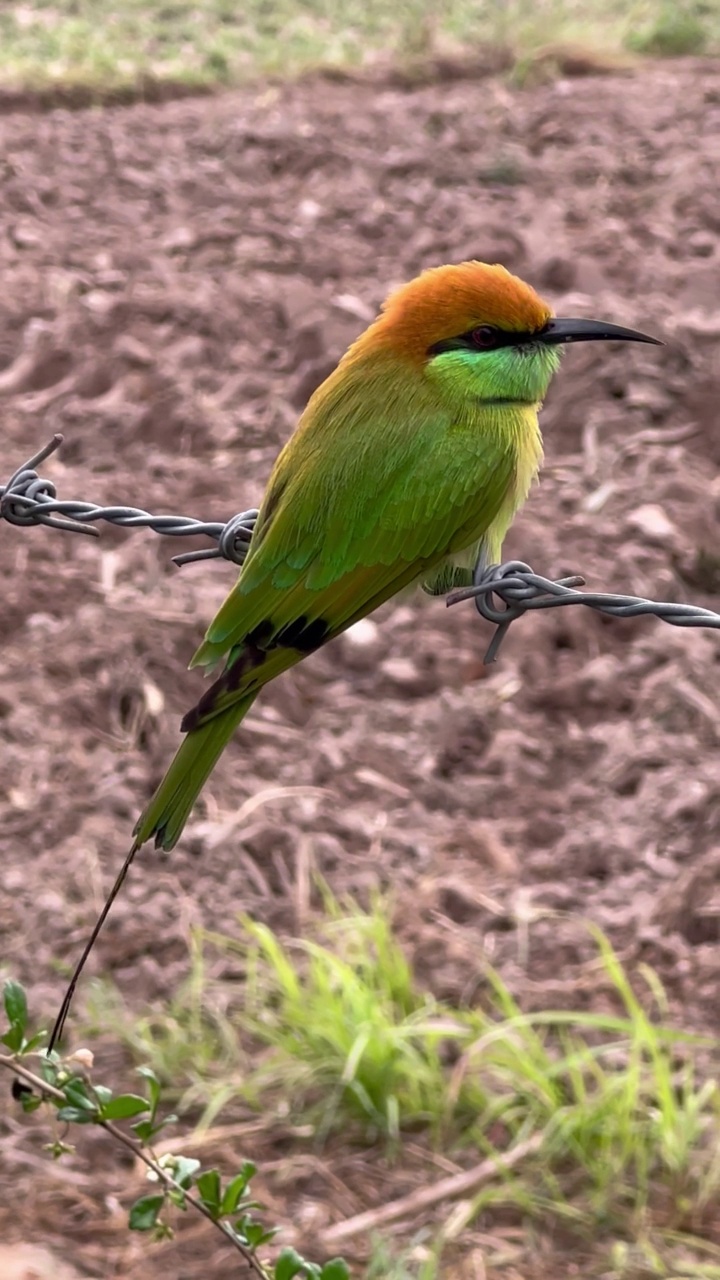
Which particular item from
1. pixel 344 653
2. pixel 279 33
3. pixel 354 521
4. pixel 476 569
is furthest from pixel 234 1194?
pixel 279 33

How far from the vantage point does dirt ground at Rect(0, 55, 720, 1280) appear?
375 cm

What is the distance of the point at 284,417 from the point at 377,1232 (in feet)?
11.3

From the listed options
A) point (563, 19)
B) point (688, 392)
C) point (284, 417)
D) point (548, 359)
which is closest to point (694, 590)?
point (688, 392)

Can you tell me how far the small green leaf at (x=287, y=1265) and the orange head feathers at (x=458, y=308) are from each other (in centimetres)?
137

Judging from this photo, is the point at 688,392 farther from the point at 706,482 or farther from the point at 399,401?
the point at 399,401

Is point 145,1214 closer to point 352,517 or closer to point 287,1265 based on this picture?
point 287,1265

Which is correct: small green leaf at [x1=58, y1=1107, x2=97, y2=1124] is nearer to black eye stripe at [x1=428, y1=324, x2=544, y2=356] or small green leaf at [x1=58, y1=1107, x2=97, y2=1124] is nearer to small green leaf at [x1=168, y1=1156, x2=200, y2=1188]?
small green leaf at [x1=168, y1=1156, x2=200, y2=1188]

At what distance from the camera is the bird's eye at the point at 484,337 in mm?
2580

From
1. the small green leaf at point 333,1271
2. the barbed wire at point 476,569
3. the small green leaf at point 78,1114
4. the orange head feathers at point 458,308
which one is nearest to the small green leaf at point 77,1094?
the small green leaf at point 78,1114

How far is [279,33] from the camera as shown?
39.3 ft

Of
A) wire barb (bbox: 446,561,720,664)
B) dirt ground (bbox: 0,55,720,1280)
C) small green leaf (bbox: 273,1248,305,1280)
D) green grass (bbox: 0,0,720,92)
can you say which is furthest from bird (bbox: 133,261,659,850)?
green grass (bbox: 0,0,720,92)

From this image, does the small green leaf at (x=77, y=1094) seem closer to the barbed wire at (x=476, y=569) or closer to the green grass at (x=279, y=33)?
the barbed wire at (x=476, y=569)

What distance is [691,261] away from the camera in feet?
23.0

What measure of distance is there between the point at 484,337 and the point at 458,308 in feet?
0.20
